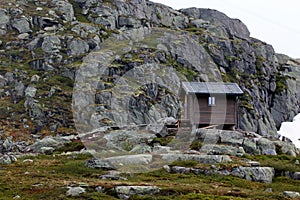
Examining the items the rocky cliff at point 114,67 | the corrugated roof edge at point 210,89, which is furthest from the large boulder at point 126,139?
the rocky cliff at point 114,67

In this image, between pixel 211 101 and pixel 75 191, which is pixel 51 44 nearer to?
pixel 211 101

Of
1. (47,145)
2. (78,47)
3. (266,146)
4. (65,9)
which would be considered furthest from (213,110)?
(65,9)

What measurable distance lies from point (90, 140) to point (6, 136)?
37743 mm

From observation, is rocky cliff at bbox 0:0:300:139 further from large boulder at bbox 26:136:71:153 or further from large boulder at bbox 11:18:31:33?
large boulder at bbox 26:136:71:153

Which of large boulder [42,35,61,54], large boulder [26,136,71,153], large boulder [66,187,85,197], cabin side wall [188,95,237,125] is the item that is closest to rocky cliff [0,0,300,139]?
large boulder [42,35,61,54]

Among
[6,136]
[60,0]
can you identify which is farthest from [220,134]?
→ [60,0]

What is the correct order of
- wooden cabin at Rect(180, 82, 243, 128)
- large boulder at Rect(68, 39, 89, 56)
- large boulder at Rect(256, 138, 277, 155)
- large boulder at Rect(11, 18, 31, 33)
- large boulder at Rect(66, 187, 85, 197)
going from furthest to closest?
large boulder at Rect(11, 18, 31, 33)
large boulder at Rect(68, 39, 89, 56)
wooden cabin at Rect(180, 82, 243, 128)
large boulder at Rect(256, 138, 277, 155)
large boulder at Rect(66, 187, 85, 197)

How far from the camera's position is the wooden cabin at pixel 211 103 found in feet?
188

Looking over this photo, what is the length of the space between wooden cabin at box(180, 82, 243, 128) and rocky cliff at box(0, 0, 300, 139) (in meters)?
40.7

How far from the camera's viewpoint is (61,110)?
103 meters

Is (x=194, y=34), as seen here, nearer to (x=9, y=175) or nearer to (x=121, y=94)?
(x=121, y=94)

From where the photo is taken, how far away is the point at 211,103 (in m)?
57.6

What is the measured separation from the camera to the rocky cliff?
102750 millimetres

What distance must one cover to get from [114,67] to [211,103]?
6939 centimetres
